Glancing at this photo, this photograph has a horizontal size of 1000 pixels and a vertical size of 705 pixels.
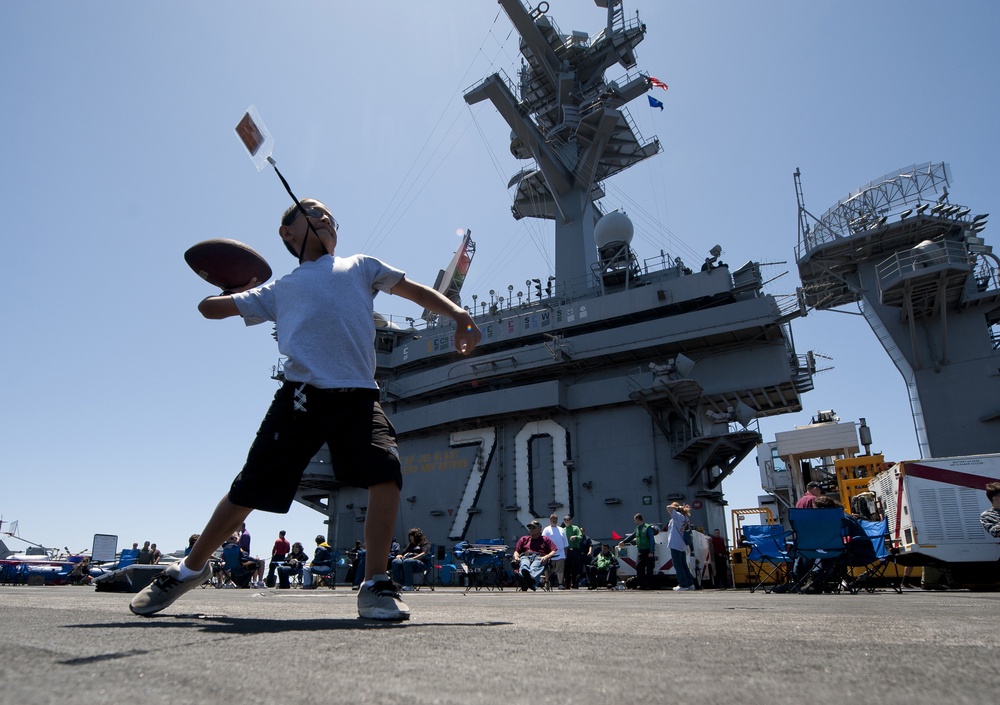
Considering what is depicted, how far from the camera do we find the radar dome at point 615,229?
22.6 meters

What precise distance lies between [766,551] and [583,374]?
12.2 metres

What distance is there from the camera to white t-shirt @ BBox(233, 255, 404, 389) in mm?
2562

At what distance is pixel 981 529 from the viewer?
→ 9.25 metres

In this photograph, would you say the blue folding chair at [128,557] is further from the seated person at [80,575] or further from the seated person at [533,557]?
the seated person at [533,557]

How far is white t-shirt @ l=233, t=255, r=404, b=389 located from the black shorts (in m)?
0.07

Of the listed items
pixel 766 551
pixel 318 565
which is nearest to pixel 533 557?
pixel 766 551

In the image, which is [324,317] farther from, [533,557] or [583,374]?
[583,374]

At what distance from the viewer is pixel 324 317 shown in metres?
2.62

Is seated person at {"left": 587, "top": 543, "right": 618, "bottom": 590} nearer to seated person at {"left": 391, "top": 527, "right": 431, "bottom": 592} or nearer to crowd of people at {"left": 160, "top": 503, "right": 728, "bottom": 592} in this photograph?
crowd of people at {"left": 160, "top": 503, "right": 728, "bottom": 592}

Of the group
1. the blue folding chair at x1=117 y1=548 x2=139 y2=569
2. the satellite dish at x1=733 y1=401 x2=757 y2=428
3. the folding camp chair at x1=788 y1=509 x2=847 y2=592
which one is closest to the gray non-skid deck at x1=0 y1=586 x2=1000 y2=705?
the folding camp chair at x1=788 y1=509 x2=847 y2=592

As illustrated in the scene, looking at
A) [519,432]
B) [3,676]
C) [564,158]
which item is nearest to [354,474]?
[3,676]

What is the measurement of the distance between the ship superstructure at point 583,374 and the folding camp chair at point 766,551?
5193 mm

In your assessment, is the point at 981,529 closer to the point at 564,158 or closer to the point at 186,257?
the point at 186,257

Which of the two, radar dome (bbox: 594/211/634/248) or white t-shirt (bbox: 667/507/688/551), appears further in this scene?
radar dome (bbox: 594/211/634/248)
